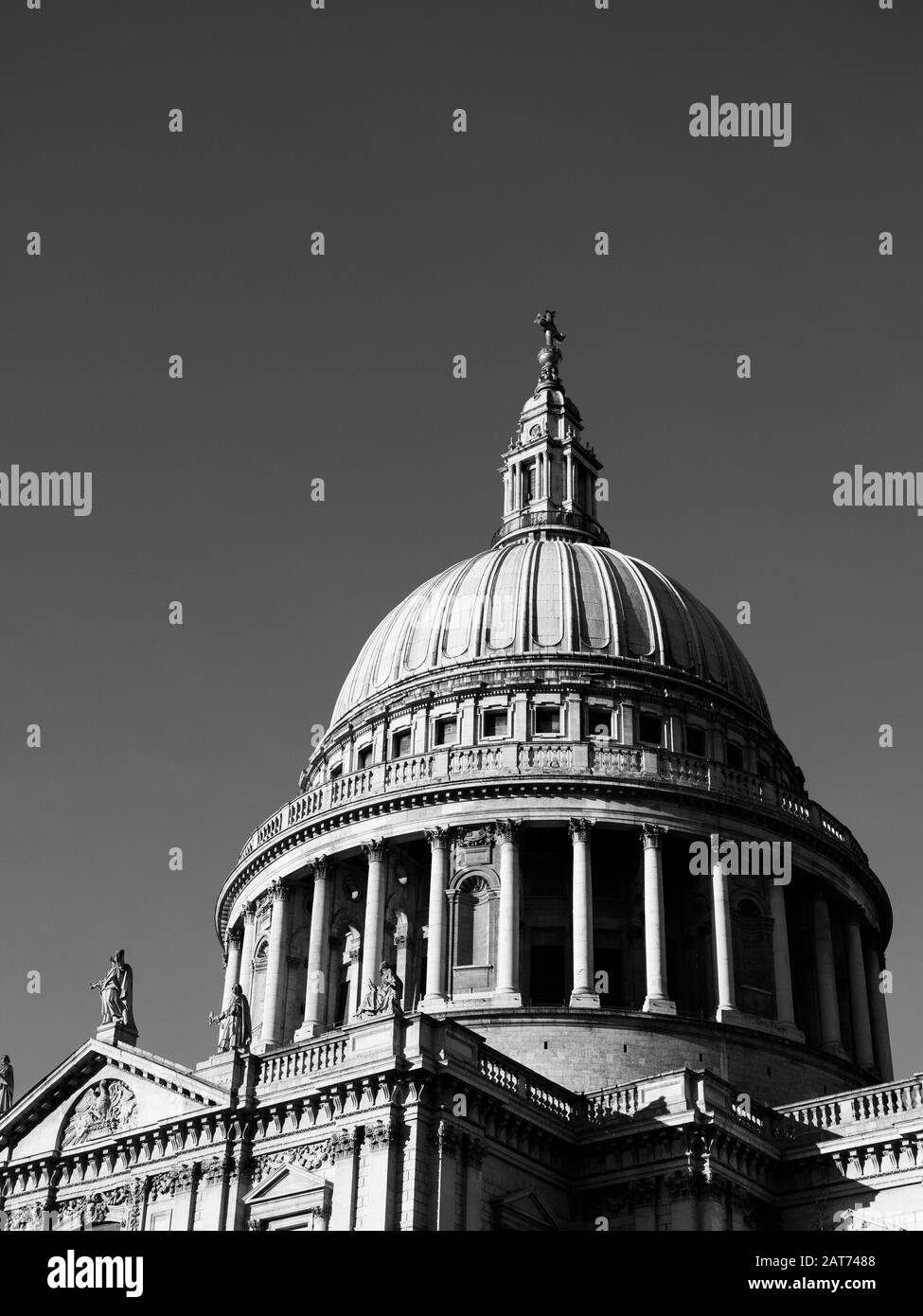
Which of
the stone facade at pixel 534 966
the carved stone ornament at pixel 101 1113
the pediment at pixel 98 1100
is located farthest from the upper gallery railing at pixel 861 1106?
the carved stone ornament at pixel 101 1113

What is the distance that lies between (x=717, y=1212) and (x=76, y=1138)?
60.6ft

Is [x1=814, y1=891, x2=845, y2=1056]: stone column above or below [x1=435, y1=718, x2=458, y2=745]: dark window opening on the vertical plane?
below

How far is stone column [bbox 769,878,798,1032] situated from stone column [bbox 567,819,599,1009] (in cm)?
705

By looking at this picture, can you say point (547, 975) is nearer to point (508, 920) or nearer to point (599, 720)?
point (508, 920)

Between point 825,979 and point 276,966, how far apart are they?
814 inches

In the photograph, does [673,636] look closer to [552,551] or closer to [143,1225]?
[552,551]

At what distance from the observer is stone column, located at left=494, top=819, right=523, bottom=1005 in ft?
186

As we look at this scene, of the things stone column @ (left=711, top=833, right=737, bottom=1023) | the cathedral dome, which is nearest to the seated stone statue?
stone column @ (left=711, top=833, right=737, bottom=1023)

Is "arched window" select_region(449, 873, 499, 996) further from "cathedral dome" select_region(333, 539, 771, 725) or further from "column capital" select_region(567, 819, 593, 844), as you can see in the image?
"cathedral dome" select_region(333, 539, 771, 725)

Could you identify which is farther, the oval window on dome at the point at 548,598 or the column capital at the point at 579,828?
the oval window on dome at the point at 548,598

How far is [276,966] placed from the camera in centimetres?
6406

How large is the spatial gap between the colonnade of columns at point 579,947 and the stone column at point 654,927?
34mm

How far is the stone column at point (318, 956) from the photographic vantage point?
6062 centimetres

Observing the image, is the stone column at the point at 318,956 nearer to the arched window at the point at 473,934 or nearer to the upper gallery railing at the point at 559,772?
the upper gallery railing at the point at 559,772
